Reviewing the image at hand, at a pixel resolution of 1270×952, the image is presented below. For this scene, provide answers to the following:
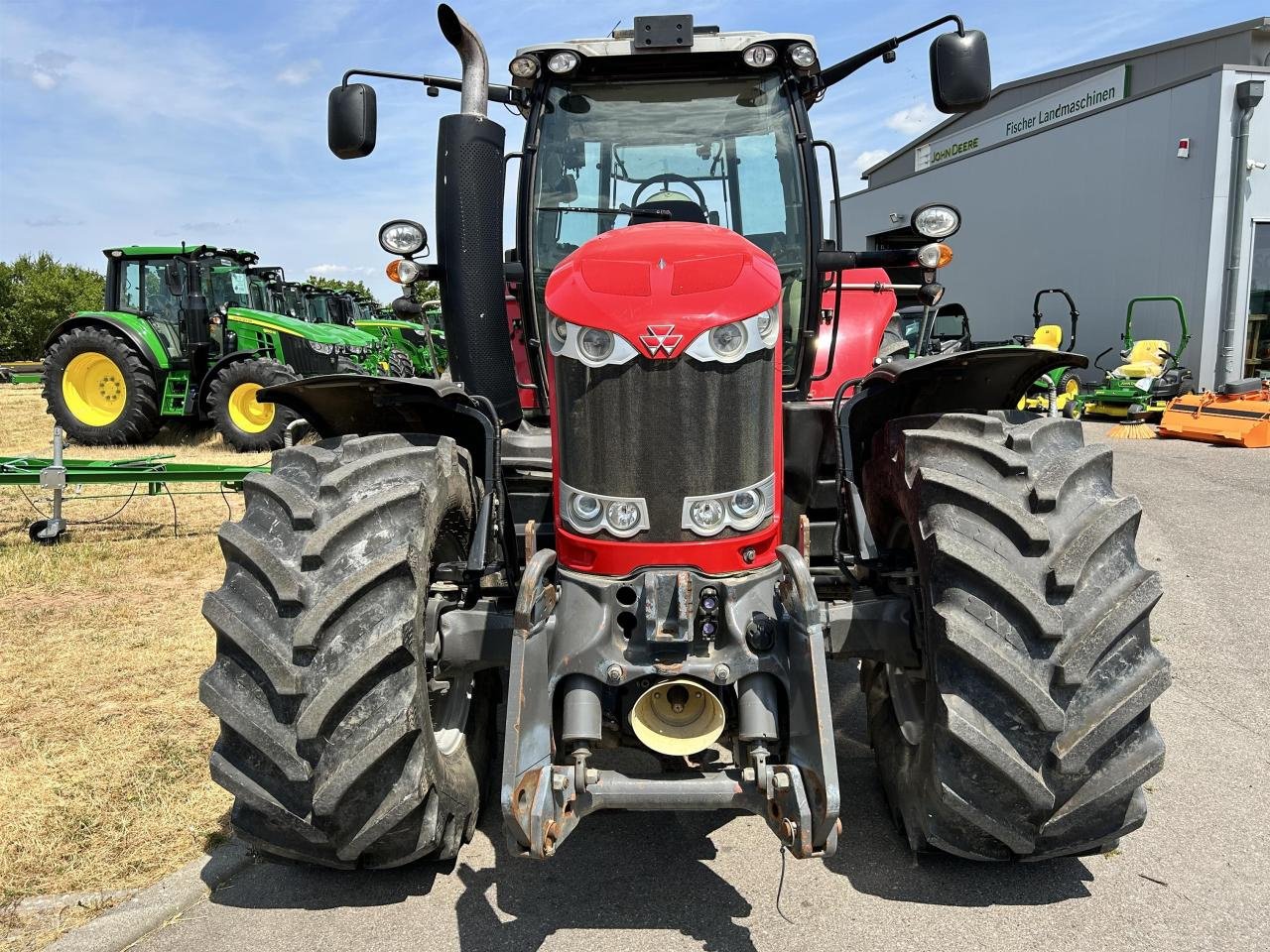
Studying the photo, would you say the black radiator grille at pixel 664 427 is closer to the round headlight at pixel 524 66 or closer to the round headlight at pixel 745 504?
the round headlight at pixel 745 504

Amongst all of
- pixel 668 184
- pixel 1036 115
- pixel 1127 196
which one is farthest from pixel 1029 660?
pixel 1036 115

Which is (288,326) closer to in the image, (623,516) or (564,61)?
(564,61)

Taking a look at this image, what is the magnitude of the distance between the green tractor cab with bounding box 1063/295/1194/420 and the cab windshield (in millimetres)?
12537

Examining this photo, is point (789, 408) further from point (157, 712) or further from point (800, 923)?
point (157, 712)

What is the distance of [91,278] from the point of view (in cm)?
5666

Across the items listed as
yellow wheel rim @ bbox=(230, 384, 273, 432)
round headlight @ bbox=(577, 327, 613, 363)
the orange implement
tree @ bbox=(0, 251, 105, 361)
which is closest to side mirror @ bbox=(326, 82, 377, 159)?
round headlight @ bbox=(577, 327, 613, 363)

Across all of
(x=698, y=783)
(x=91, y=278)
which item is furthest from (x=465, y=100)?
(x=91, y=278)

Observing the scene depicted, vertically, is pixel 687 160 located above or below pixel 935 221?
above

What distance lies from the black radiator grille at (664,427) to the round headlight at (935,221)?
1.64 m

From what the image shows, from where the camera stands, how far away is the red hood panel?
8.20ft

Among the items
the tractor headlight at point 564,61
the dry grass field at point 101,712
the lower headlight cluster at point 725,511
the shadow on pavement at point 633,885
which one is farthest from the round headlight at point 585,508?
the tractor headlight at point 564,61

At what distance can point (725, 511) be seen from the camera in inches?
102

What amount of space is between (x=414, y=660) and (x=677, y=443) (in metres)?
0.89

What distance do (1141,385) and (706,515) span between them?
1464 centimetres
